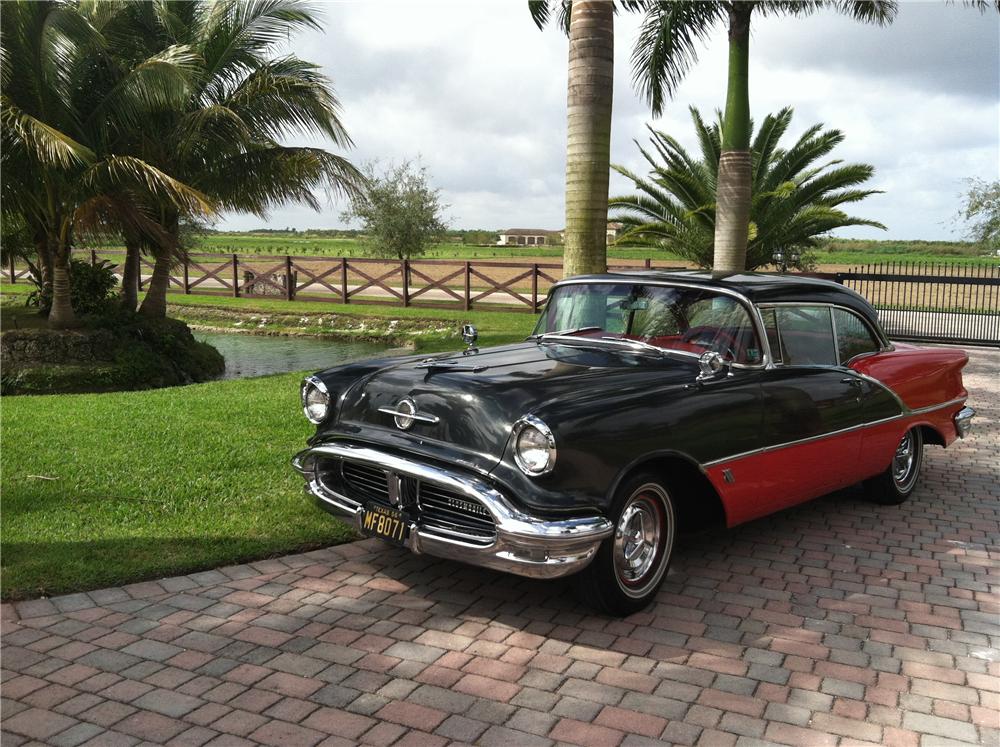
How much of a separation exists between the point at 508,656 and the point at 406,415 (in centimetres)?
124

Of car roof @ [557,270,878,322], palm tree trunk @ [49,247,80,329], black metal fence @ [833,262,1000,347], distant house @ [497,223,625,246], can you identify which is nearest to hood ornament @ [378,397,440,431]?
car roof @ [557,270,878,322]

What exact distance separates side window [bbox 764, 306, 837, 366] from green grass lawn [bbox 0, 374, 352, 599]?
2861mm

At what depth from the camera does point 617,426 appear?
13.1 ft

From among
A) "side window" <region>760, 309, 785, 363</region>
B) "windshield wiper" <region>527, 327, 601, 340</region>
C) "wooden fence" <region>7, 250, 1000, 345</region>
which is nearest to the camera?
"side window" <region>760, 309, 785, 363</region>

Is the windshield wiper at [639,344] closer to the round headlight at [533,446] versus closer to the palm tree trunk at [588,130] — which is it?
the round headlight at [533,446]

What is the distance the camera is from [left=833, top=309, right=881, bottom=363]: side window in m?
5.75

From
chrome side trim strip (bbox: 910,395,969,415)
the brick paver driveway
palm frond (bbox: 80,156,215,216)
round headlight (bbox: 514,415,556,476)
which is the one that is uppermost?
palm frond (bbox: 80,156,215,216)

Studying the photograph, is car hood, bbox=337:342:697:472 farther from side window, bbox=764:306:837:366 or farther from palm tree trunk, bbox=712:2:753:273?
palm tree trunk, bbox=712:2:753:273

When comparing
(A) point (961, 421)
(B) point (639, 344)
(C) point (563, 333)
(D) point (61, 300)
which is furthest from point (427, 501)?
(D) point (61, 300)

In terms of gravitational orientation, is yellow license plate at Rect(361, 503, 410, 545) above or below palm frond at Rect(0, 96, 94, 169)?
below

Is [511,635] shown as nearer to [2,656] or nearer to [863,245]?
[2,656]

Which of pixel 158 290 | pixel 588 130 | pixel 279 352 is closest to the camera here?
pixel 588 130

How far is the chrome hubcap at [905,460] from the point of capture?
6.34m

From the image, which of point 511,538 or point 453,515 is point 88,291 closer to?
point 453,515
